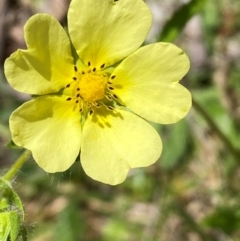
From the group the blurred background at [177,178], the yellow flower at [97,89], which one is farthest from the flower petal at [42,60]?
the blurred background at [177,178]

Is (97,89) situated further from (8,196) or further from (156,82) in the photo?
(8,196)

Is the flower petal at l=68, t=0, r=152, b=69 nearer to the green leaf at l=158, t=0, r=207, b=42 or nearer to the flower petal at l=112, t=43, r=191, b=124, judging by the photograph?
the flower petal at l=112, t=43, r=191, b=124

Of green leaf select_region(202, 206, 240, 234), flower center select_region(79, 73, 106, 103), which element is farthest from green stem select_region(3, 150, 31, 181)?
green leaf select_region(202, 206, 240, 234)

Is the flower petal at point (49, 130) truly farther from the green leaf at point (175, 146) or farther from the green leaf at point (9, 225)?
the green leaf at point (175, 146)

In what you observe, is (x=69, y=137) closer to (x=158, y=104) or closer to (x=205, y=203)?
(x=158, y=104)

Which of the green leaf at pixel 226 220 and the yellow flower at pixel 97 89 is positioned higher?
the yellow flower at pixel 97 89

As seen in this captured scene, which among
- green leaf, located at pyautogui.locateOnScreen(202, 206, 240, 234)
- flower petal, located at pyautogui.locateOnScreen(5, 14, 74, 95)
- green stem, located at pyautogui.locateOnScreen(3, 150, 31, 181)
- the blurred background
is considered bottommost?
the blurred background

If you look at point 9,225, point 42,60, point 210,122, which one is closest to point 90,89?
point 42,60
